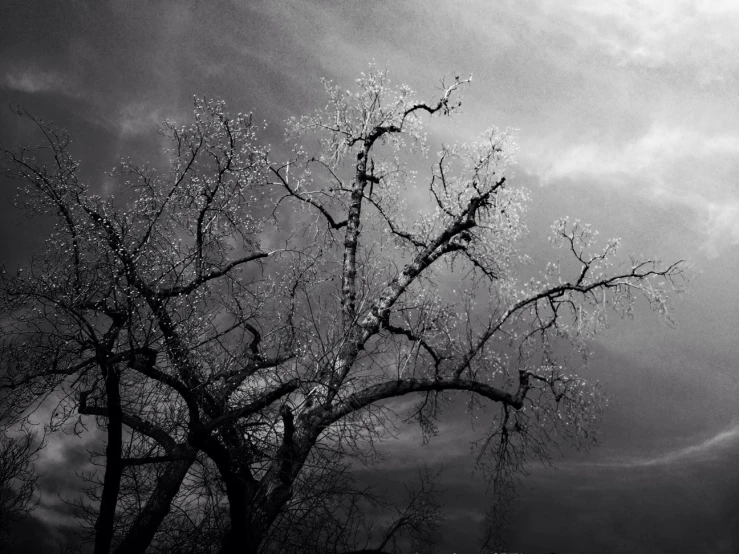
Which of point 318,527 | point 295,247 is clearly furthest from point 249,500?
point 295,247

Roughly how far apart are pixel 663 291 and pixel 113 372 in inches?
489

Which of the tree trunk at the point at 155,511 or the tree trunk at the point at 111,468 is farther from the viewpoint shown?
the tree trunk at the point at 155,511

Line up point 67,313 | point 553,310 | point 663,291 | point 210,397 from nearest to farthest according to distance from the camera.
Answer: point 67,313, point 210,397, point 663,291, point 553,310

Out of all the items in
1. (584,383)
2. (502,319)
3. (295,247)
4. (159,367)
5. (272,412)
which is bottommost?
(272,412)

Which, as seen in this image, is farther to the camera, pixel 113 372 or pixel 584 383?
pixel 584 383

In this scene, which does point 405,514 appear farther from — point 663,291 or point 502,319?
point 663,291

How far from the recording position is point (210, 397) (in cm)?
767

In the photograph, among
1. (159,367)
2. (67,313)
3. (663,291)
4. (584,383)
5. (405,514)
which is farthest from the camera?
(663,291)

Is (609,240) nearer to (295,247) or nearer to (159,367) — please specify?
(295,247)

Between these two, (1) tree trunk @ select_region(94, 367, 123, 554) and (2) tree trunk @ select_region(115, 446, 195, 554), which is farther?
(2) tree trunk @ select_region(115, 446, 195, 554)

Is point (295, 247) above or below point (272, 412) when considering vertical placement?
above

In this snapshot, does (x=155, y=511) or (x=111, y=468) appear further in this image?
(x=155, y=511)

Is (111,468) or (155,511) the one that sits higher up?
(111,468)

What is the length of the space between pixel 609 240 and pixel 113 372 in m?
11.5
